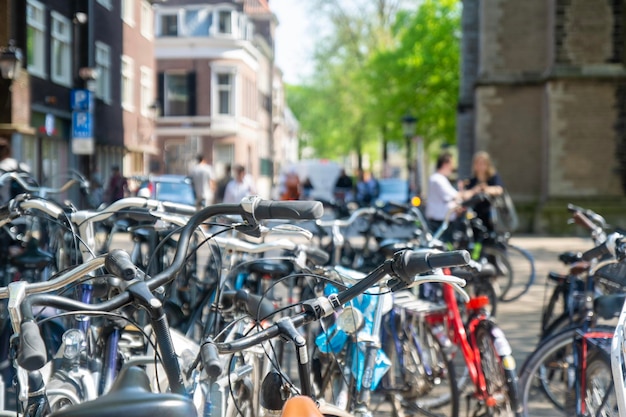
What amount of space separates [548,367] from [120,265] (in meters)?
2.88

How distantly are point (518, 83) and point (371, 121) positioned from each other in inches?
855

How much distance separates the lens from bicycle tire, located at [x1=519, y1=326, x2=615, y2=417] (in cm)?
444

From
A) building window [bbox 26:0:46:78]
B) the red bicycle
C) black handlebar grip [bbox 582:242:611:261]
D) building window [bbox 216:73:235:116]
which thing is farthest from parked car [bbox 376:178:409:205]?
black handlebar grip [bbox 582:242:611:261]

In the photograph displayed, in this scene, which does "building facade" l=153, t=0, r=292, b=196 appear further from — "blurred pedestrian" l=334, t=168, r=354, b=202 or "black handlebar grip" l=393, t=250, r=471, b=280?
"black handlebar grip" l=393, t=250, r=471, b=280

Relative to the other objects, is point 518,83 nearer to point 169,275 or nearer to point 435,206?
point 435,206

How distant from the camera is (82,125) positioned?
18.1 metres

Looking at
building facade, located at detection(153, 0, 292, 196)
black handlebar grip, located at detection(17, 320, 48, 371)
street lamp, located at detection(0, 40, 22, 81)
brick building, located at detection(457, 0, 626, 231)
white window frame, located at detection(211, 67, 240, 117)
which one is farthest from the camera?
white window frame, located at detection(211, 67, 240, 117)

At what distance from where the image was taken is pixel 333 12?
153ft

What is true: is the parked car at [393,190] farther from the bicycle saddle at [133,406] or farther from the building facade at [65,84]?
the bicycle saddle at [133,406]

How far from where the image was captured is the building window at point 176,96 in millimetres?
48384

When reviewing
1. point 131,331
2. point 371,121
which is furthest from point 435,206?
point 371,121

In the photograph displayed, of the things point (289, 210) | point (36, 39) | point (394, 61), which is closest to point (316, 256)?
point (289, 210)

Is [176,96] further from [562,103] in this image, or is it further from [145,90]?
[562,103]

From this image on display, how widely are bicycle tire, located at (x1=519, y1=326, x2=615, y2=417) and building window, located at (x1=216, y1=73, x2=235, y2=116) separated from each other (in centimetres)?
4561
